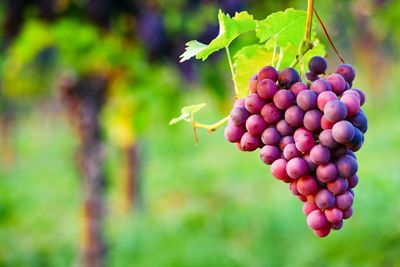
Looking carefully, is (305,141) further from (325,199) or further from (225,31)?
(225,31)

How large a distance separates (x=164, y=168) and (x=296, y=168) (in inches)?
398

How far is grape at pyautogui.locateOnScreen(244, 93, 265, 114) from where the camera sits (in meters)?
0.69

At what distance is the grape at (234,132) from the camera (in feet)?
2.35

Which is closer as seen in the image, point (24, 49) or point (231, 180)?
point (24, 49)

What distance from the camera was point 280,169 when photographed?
2.20ft

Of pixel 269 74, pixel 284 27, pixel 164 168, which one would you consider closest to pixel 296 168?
pixel 269 74

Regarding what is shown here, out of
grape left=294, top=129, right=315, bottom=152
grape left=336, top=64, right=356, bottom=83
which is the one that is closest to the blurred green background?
grape left=336, top=64, right=356, bottom=83

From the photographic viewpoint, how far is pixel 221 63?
2.55 m

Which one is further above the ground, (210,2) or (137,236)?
(210,2)

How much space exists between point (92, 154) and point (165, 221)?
9.05 ft

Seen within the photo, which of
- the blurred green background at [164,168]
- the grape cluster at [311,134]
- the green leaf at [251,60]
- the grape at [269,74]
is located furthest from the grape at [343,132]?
the blurred green background at [164,168]

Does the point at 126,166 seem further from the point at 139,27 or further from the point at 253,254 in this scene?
the point at 139,27

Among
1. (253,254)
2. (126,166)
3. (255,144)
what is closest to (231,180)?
(126,166)

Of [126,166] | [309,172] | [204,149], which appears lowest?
[309,172]
